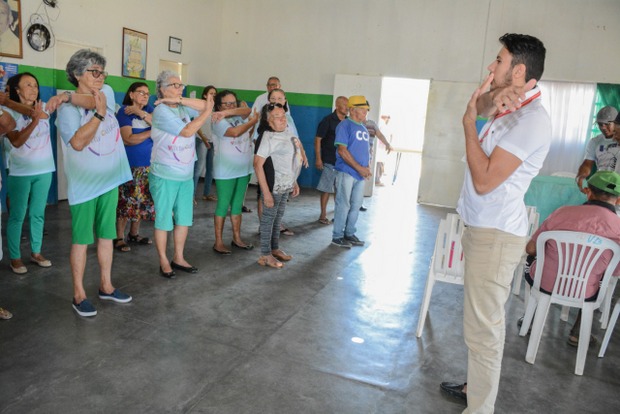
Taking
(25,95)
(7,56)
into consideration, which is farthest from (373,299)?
(7,56)

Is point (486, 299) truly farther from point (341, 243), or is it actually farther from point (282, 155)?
point (341, 243)

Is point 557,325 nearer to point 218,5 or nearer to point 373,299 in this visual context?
point 373,299

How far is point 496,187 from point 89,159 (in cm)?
235

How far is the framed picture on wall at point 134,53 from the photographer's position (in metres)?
6.79

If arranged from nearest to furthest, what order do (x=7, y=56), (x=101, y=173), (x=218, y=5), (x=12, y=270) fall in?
(x=101, y=173) < (x=12, y=270) < (x=7, y=56) < (x=218, y=5)

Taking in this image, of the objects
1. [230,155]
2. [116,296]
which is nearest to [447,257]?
[230,155]

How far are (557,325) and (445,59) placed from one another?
17.5 ft

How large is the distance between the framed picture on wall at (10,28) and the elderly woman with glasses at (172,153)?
2.82 metres

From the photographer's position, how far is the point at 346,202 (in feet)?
16.8

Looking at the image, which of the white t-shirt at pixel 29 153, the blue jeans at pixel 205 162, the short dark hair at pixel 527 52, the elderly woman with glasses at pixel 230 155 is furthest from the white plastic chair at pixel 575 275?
the blue jeans at pixel 205 162

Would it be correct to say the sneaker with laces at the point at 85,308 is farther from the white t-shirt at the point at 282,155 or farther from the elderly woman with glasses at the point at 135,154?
the white t-shirt at the point at 282,155

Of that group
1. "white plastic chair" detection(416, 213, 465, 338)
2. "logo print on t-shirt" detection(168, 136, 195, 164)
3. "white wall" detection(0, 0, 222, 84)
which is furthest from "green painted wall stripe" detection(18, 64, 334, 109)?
"white plastic chair" detection(416, 213, 465, 338)

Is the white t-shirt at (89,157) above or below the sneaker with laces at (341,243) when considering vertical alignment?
above

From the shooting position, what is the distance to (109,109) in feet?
10.1
